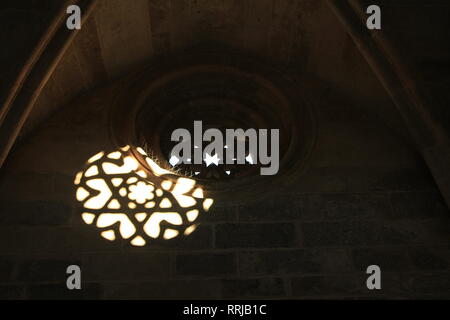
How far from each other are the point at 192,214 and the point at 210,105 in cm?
163

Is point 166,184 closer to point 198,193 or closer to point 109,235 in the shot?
point 198,193

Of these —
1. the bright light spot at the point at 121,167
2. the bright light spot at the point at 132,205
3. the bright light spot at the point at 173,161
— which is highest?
the bright light spot at the point at 173,161

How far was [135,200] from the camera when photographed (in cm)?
554

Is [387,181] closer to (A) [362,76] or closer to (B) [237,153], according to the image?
(A) [362,76]

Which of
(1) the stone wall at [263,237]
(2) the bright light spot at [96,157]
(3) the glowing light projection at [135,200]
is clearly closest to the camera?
(1) the stone wall at [263,237]

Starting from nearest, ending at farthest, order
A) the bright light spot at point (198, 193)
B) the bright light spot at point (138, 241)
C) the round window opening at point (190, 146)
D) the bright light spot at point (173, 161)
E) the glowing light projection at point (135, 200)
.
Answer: the bright light spot at point (138, 241)
the glowing light projection at point (135, 200)
the round window opening at point (190, 146)
the bright light spot at point (198, 193)
the bright light spot at point (173, 161)

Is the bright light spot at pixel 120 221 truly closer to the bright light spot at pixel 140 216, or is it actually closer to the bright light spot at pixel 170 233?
the bright light spot at pixel 140 216

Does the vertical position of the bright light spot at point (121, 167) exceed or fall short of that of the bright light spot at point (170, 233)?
it exceeds it

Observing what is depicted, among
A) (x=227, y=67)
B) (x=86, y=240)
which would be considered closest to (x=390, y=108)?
(x=227, y=67)

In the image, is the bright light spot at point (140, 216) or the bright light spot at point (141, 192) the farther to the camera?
the bright light spot at point (141, 192)

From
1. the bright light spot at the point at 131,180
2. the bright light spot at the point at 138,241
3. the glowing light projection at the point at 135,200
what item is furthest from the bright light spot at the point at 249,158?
the bright light spot at the point at 138,241
